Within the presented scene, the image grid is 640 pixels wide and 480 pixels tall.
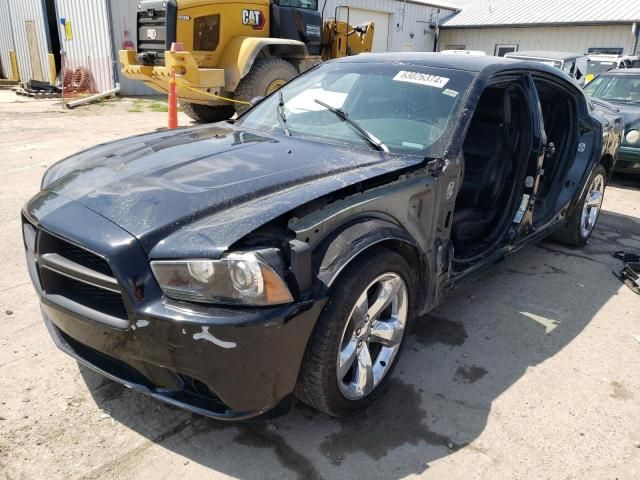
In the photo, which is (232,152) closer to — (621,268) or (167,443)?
(167,443)

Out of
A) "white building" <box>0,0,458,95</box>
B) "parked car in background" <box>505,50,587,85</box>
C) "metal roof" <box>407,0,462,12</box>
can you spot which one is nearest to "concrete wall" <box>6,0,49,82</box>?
"white building" <box>0,0,458,95</box>

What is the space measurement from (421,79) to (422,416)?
1.97m

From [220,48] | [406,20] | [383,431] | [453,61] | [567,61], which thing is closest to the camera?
[383,431]

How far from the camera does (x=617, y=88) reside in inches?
327

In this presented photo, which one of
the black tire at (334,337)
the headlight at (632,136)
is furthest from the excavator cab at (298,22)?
the black tire at (334,337)

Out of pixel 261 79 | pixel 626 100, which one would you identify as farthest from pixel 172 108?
pixel 626 100

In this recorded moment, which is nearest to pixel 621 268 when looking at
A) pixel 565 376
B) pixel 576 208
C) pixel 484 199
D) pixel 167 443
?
pixel 576 208

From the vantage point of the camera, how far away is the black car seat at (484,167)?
12.6 feet

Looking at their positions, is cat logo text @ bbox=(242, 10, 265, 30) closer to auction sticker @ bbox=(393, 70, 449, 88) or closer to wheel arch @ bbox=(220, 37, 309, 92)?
wheel arch @ bbox=(220, 37, 309, 92)

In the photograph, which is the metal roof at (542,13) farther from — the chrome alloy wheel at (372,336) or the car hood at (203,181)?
the chrome alloy wheel at (372,336)

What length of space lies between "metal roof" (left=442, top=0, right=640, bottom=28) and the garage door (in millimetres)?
3893

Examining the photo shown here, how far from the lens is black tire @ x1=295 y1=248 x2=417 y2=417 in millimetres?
2160

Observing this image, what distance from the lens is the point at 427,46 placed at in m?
25.2

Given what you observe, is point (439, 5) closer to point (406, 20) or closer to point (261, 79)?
point (406, 20)
